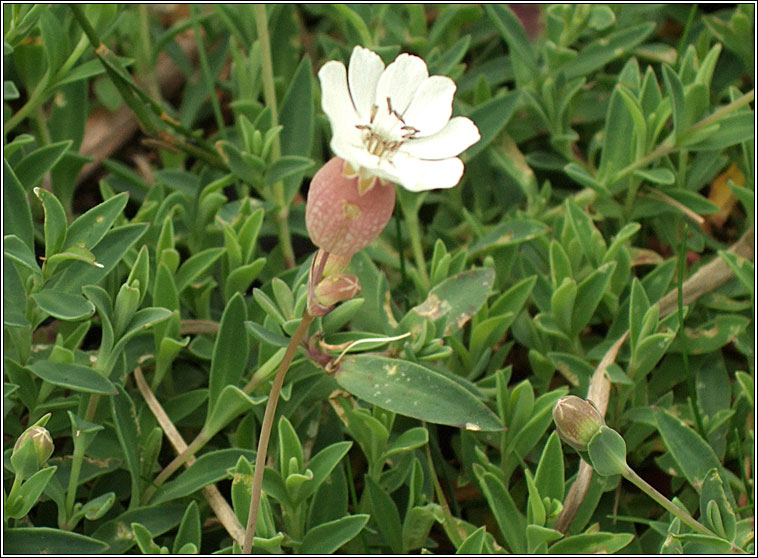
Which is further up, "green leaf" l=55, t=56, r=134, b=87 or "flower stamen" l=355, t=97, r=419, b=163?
"flower stamen" l=355, t=97, r=419, b=163

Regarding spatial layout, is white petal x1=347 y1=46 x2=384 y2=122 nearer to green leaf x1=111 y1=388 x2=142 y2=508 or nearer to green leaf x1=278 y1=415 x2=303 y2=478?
green leaf x1=278 y1=415 x2=303 y2=478

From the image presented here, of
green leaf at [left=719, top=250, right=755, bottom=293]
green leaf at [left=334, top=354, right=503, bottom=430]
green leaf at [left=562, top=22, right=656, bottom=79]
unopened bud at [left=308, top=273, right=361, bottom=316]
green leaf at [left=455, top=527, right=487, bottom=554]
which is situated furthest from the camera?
green leaf at [left=562, top=22, right=656, bottom=79]

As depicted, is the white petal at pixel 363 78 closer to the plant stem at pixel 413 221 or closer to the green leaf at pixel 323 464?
the green leaf at pixel 323 464

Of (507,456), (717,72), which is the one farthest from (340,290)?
(717,72)

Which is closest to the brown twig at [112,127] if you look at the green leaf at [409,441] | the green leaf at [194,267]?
the green leaf at [194,267]

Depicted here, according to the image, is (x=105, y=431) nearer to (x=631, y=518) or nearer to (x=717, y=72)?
(x=631, y=518)

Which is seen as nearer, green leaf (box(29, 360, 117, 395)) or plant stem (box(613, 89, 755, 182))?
green leaf (box(29, 360, 117, 395))

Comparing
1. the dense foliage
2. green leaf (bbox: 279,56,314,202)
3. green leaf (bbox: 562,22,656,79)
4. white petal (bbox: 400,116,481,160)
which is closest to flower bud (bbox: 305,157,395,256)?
white petal (bbox: 400,116,481,160)
